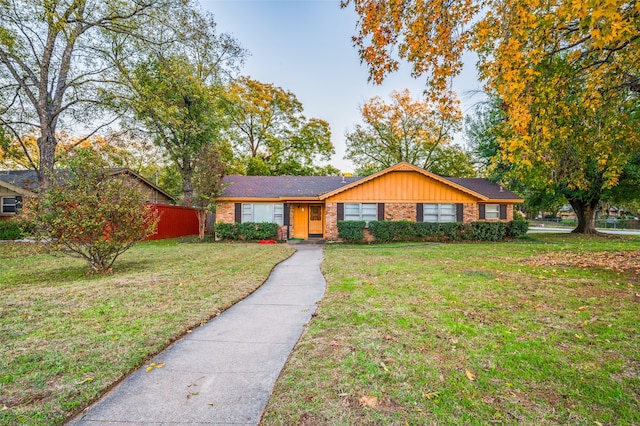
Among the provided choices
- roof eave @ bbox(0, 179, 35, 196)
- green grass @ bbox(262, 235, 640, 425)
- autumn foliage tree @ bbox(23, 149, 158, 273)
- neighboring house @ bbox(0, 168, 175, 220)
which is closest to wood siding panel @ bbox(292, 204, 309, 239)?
neighboring house @ bbox(0, 168, 175, 220)

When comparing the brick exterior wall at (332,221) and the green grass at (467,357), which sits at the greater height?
the brick exterior wall at (332,221)

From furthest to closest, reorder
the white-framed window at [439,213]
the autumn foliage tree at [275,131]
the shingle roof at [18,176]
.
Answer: the autumn foliage tree at [275,131] → the shingle roof at [18,176] → the white-framed window at [439,213]

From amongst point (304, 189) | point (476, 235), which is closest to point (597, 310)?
point (476, 235)

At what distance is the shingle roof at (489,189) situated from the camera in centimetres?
1783

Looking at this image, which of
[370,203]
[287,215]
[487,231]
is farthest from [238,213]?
[487,231]

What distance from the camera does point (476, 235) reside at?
1636cm

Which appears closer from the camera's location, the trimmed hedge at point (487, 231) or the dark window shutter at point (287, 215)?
the trimmed hedge at point (487, 231)

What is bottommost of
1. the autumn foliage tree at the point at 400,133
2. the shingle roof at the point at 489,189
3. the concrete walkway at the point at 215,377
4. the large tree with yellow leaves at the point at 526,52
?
the concrete walkway at the point at 215,377

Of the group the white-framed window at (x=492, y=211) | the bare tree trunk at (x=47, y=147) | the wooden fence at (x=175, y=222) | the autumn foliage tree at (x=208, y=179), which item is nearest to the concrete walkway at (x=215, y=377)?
the autumn foliage tree at (x=208, y=179)

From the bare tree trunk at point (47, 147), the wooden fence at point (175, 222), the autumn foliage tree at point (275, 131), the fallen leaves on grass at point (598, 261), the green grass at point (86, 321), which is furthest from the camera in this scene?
the autumn foliage tree at point (275, 131)

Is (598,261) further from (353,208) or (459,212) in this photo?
(353,208)

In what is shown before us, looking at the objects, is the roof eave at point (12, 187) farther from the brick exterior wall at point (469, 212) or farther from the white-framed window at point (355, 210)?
the brick exterior wall at point (469, 212)

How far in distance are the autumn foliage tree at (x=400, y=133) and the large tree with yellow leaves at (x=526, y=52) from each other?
20010 millimetres

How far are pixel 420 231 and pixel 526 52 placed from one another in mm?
11026
